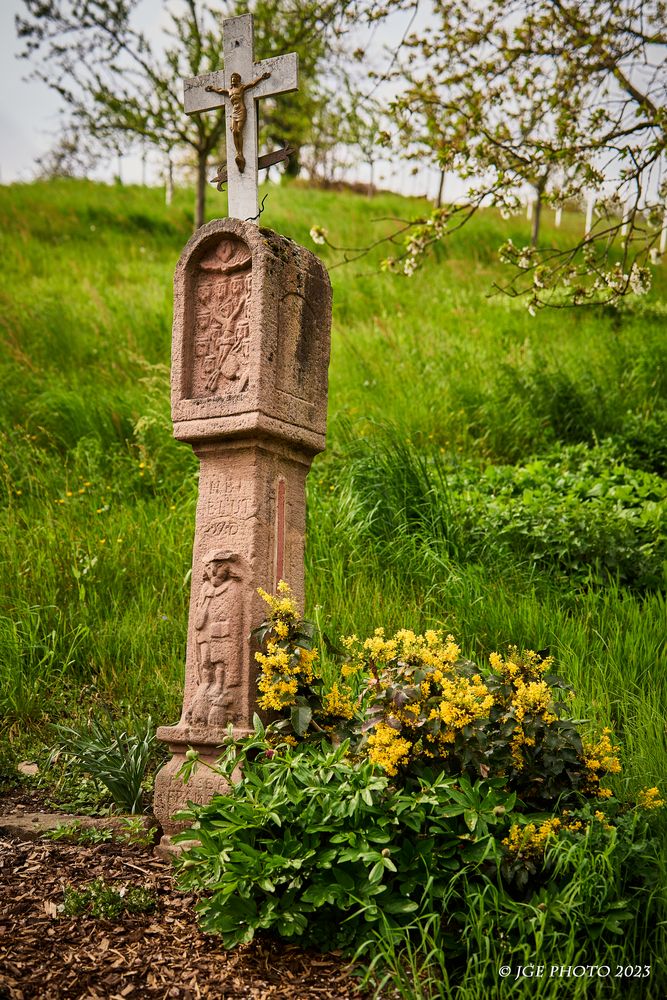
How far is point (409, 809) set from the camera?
8.47 feet

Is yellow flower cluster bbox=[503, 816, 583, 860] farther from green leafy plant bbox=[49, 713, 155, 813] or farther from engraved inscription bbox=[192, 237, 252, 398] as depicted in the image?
engraved inscription bbox=[192, 237, 252, 398]

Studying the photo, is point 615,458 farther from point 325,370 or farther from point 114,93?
point 114,93

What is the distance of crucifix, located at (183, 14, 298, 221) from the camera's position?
4219 millimetres

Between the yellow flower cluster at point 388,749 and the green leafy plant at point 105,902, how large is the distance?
0.99 m

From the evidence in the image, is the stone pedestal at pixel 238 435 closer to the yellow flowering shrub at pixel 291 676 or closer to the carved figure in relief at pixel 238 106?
the yellow flowering shrub at pixel 291 676

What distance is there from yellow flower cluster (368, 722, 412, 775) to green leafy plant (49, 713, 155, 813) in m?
1.52

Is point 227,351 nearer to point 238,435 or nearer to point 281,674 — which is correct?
point 238,435

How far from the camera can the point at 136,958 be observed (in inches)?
105

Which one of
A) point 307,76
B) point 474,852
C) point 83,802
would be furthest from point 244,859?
point 307,76

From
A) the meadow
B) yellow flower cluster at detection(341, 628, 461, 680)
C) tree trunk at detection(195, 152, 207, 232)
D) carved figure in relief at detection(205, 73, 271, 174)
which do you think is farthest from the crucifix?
tree trunk at detection(195, 152, 207, 232)

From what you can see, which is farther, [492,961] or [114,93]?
[114,93]

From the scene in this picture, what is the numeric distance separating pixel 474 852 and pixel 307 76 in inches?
466

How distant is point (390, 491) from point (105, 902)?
3.32 m

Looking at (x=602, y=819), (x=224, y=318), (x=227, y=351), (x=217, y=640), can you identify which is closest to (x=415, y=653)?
(x=602, y=819)
